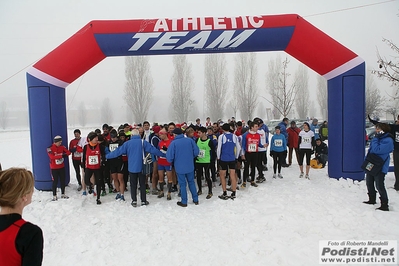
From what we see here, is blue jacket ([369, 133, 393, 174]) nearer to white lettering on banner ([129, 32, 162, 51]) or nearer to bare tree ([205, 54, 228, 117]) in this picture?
white lettering on banner ([129, 32, 162, 51])

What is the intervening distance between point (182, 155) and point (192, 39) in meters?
3.27

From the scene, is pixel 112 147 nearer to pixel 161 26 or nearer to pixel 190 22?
pixel 161 26

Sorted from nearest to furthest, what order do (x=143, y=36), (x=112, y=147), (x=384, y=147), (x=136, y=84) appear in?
1. (x=384, y=147)
2. (x=112, y=147)
3. (x=143, y=36)
4. (x=136, y=84)

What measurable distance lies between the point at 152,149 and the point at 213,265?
11.0 ft

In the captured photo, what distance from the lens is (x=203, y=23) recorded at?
22.9ft

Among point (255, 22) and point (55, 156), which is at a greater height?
point (255, 22)

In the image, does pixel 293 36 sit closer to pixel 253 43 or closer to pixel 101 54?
pixel 253 43

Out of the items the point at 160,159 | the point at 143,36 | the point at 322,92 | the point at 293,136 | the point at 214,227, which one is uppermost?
the point at 322,92

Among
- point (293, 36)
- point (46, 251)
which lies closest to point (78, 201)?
point (46, 251)

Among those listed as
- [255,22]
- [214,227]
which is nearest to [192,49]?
[255,22]

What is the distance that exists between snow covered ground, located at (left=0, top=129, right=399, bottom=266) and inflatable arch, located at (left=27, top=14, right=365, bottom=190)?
1.39 m

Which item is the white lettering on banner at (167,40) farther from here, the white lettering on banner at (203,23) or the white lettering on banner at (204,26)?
the white lettering on banner at (204,26)

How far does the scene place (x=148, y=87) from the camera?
30.5 metres

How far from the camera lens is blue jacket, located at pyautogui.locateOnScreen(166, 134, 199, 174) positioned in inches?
238
